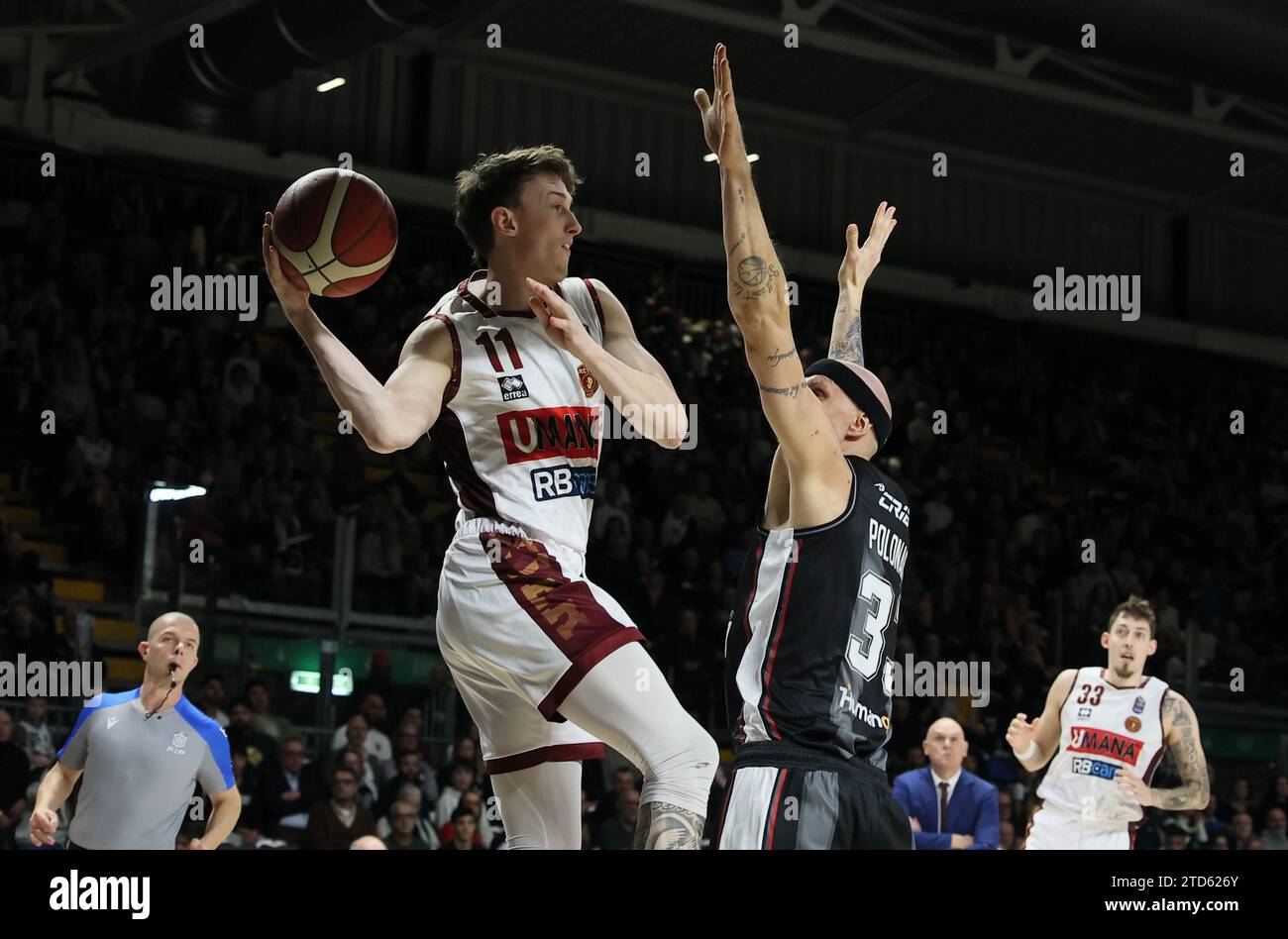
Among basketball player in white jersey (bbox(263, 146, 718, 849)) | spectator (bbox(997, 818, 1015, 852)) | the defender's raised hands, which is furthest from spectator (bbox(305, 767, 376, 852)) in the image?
the defender's raised hands

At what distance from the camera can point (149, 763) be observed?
6.97 m

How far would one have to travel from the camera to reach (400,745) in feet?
34.1

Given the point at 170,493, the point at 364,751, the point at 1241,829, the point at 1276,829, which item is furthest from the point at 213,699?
the point at 1276,829

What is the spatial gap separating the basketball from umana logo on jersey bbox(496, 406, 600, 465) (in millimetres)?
553

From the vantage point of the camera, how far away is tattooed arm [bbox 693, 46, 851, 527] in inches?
160

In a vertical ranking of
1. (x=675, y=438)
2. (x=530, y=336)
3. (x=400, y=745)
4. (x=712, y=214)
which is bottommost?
(x=400, y=745)

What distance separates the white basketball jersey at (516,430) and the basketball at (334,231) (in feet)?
0.89

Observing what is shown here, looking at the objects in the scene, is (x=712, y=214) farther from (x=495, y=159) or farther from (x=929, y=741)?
(x=495, y=159)

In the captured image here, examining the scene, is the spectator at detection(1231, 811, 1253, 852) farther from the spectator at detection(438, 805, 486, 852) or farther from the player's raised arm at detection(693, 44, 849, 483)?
the player's raised arm at detection(693, 44, 849, 483)

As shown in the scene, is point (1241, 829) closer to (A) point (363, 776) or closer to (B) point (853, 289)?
(A) point (363, 776)

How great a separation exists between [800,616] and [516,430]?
937 millimetres
